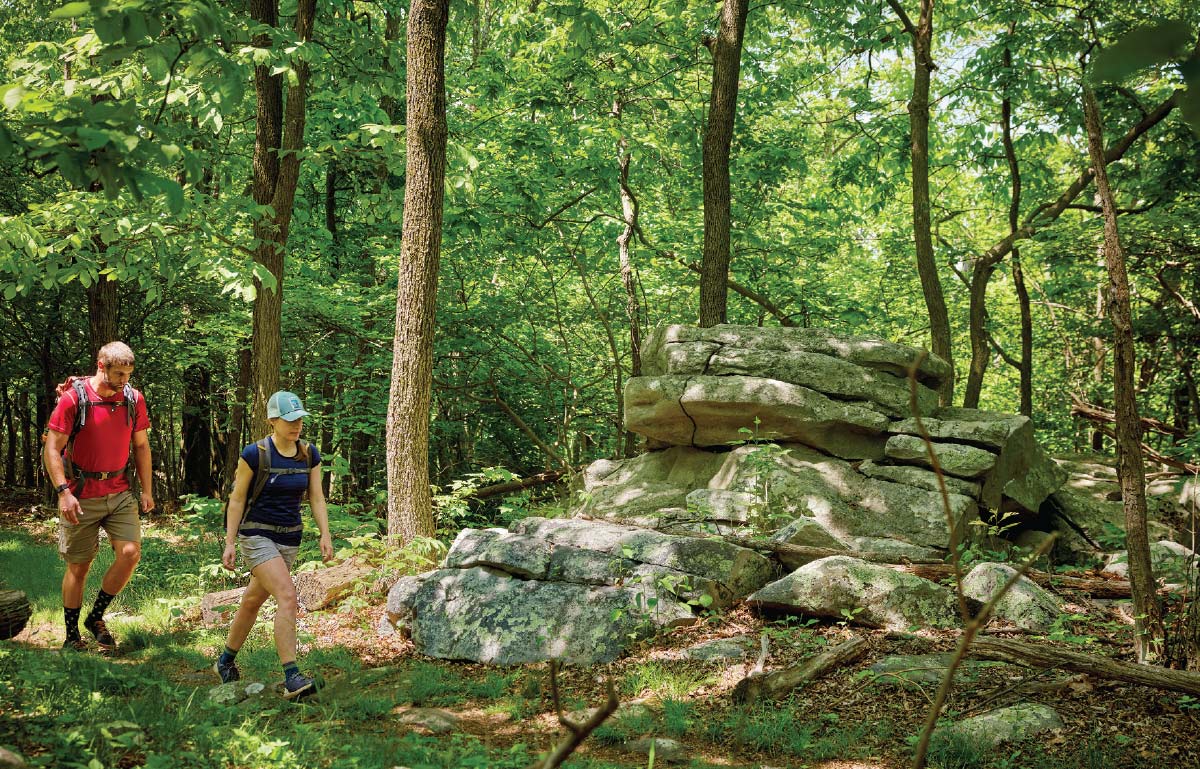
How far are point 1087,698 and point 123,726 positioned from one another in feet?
18.6

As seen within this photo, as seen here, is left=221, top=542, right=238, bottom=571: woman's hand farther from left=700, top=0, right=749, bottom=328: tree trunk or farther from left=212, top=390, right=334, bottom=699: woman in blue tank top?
left=700, top=0, right=749, bottom=328: tree trunk

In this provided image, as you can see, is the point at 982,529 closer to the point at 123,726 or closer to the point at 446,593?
the point at 446,593

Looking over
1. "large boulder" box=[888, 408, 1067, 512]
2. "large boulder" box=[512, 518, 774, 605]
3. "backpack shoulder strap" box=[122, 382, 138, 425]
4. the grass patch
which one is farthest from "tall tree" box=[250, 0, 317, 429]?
"large boulder" box=[888, 408, 1067, 512]

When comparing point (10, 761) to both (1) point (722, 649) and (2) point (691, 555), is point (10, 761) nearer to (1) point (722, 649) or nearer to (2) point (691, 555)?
(1) point (722, 649)

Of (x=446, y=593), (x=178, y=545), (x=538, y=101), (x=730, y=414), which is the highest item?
(x=538, y=101)

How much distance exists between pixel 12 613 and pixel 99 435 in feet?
5.21

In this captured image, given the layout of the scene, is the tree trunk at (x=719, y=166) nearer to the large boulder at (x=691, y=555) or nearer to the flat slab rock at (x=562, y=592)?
the large boulder at (x=691, y=555)

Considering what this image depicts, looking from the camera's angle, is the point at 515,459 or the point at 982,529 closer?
the point at 982,529

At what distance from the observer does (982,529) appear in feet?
30.2

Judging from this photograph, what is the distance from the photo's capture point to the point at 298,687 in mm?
5281

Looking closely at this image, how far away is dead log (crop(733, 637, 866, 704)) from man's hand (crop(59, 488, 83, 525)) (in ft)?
16.8

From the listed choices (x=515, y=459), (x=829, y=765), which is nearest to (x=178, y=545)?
(x=515, y=459)

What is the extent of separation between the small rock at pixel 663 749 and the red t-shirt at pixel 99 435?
445cm

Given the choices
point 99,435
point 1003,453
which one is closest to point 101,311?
point 99,435
